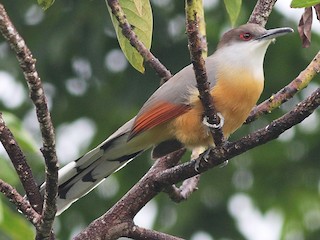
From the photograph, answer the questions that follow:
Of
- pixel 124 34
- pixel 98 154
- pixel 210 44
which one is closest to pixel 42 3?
pixel 124 34

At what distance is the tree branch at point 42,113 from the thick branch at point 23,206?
4 cm

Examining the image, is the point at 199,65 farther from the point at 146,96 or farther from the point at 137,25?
the point at 146,96

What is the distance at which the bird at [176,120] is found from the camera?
4.12 meters

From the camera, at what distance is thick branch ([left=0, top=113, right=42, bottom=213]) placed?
3006mm

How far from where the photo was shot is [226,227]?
838 cm

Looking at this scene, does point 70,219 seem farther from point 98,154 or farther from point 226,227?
point 98,154

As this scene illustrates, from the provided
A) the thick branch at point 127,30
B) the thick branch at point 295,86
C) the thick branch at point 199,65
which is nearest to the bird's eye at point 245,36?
the thick branch at point 295,86

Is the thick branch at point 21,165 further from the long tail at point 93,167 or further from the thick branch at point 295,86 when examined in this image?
the thick branch at point 295,86

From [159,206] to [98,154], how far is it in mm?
4187

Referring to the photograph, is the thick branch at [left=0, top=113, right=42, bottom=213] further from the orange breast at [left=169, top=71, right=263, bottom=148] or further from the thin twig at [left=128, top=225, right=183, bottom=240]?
the orange breast at [left=169, top=71, right=263, bottom=148]

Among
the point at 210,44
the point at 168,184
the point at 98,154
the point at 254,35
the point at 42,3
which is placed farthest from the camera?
the point at 210,44

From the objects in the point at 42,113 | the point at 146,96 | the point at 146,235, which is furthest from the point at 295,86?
the point at 146,96

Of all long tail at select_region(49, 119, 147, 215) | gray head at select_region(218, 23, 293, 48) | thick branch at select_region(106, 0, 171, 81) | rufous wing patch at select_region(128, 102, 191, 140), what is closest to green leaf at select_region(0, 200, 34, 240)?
long tail at select_region(49, 119, 147, 215)

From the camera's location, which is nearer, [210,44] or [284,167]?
[210,44]
